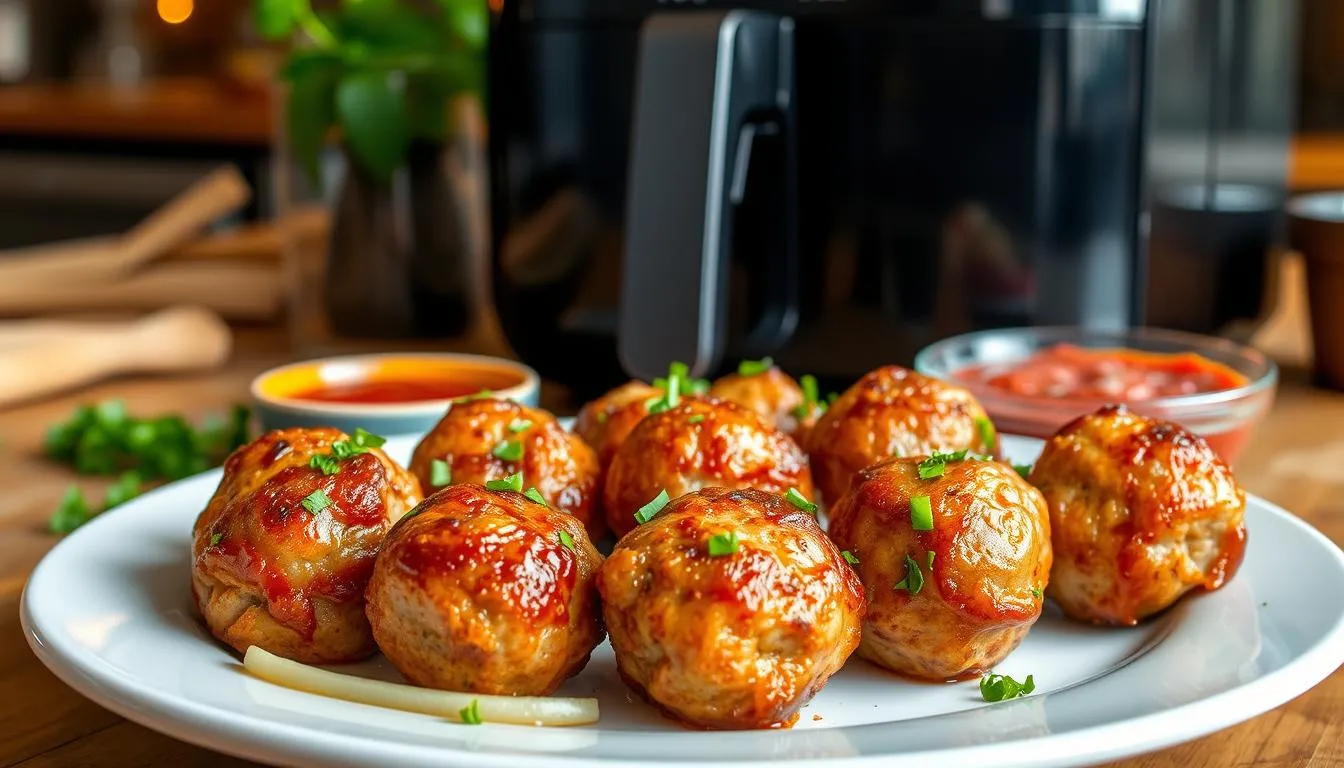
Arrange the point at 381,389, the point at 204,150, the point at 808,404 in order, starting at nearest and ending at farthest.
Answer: the point at 808,404 → the point at 381,389 → the point at 204,150

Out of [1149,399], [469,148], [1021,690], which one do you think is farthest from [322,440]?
[469,148]

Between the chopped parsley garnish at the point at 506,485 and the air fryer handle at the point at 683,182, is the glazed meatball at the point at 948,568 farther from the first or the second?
the air fryer handle at the point at 683,182

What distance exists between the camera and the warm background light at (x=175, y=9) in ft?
24.6

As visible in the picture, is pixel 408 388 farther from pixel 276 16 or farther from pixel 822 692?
pixel 822 692

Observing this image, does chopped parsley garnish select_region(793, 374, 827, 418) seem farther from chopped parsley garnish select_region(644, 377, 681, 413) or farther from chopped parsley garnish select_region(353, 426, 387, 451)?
chopped parsley garnish select_region(353, 426, 387, 451)

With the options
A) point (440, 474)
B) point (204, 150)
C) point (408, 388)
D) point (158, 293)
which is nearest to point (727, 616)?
point (440, 474)

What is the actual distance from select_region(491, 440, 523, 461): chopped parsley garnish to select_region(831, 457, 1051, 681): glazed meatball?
0.93 feet

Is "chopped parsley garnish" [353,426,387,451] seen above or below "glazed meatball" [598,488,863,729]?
above

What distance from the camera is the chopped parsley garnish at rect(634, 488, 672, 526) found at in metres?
0.95

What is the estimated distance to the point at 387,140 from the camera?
6.68 feet

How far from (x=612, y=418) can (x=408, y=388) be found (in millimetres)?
517

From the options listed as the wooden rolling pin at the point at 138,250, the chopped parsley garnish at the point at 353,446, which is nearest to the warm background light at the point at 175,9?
the wooden rolling pin at the point at 138,250

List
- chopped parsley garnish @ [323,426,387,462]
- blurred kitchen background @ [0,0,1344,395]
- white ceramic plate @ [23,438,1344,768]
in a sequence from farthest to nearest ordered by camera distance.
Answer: blurred kitchen background @ [0,0,1344,395] < chopped parsley garnish @ [323,426,387,462] < white ceramic plate @ [23,438,1344,768]

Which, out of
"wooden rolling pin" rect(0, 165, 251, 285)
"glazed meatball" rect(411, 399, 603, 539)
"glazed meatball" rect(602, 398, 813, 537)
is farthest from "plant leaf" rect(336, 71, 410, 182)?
"glazed meatball" rect(602, 398, 813, 537)
